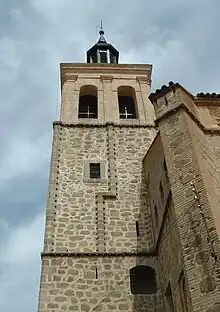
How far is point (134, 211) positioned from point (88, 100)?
25.9 feet

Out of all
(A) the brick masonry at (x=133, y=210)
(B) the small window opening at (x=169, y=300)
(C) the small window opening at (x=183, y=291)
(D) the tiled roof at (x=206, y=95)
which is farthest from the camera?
(D) the tiled roof at (x=206, y=95)

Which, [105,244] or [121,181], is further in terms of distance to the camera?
[121,181]

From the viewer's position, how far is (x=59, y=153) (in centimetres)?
1578

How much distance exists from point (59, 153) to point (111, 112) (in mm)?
3516

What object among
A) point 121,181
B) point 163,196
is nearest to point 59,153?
point 121,181

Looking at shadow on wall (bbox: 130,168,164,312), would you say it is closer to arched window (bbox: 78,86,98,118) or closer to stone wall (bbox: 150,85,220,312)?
stone wall (bbox: 150,85,220,312)

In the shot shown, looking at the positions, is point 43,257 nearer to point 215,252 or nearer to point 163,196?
point 163,196

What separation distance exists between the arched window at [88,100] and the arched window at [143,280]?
27.5 feet

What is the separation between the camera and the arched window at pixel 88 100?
19.8 meters

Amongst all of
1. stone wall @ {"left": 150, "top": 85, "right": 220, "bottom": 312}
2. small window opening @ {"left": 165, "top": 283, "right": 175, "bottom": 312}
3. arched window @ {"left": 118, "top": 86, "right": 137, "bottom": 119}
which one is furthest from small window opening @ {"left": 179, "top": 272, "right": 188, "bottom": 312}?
arched window @ {"left": 118, "top": 86, "right": 137, "bottom": 119}

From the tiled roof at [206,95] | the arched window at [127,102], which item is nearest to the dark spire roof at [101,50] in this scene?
the arched window at [127,102]

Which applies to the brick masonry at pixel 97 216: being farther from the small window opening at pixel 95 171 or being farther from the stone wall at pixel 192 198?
the stone wall at pixel 192 198

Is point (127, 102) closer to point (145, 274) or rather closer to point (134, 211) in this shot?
point (134, 211)

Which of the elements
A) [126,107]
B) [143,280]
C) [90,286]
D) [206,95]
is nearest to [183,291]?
[143,280]
